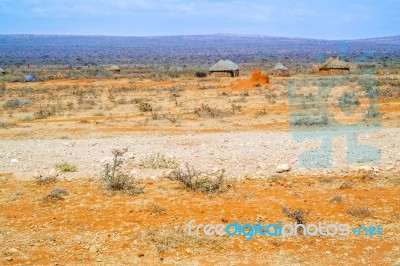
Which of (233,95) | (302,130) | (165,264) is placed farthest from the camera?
(233,95)

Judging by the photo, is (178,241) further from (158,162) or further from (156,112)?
(156,112)

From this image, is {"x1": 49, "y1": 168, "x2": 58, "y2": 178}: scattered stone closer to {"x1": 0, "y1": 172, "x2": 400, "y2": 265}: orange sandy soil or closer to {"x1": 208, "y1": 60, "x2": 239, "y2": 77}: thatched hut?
{"x1": 0, "y1": 172, "x2": 400, "y2": 265}: orange sandy soil

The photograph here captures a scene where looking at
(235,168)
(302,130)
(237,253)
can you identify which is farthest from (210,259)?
(302,130)

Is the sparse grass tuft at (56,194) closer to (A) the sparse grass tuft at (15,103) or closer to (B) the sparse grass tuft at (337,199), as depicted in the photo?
(B) the sparse grass tuft at (337,199)

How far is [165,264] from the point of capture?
4703 mm

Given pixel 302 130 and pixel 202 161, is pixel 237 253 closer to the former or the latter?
pixel 202 161

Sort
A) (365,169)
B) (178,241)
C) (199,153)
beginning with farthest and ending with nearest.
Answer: (199,153) → (365,169) → (178,241)

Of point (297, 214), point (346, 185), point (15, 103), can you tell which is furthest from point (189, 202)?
point (15, 103)

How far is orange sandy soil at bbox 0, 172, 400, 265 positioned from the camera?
191 inches

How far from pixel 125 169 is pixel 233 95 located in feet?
52.6

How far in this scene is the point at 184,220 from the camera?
5.77 metres

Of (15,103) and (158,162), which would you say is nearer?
(158,162)

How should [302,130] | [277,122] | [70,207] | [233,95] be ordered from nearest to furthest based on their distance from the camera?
[70,207] < [302,130] < [277,122] < [233,95]

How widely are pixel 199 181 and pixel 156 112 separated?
37.9 feet
